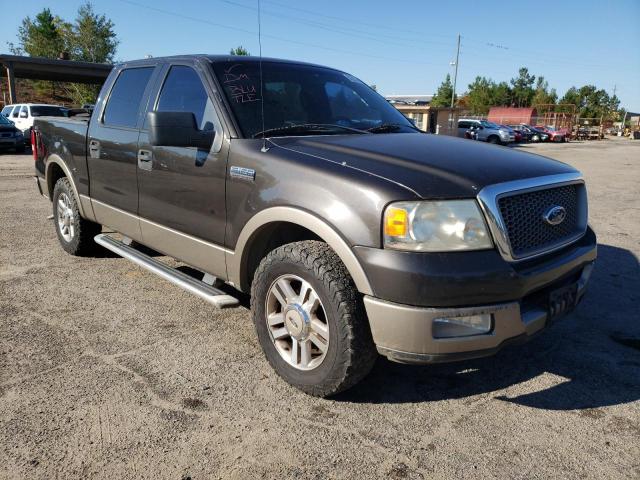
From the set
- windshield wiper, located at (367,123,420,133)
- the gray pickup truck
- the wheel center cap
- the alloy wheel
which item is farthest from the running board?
windshield wiper, located at (367,123,420,133)

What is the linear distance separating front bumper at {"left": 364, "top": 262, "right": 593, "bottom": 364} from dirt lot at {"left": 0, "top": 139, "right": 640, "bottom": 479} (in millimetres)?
426

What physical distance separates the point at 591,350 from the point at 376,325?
1.90 metres

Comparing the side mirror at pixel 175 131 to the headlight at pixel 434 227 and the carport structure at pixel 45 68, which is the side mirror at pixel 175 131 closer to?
the headlight at pixel 434 227

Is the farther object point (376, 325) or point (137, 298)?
point (137, 298)

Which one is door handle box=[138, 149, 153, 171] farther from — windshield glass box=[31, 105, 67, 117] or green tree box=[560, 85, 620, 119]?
green tree box=[560, 85, 620, 119]

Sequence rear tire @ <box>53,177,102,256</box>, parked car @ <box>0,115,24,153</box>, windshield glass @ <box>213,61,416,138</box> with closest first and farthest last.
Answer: windshield glass @ <box>213,61,416,138</box> < rear tire @ <box>53,177,102,256</box> < parked car @ <box>0,115,24,153</box>

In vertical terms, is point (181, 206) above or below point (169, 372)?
above

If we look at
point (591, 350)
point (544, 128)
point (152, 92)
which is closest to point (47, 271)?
point (152, 92)

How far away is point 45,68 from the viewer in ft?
77.6

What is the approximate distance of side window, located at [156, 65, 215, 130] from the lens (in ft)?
11.1

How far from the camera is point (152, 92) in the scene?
3.97 m

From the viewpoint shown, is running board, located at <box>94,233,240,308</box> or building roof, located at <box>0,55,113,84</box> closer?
running board, located at <box>94,233,240,308</box>

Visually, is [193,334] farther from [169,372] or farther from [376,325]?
[376,325]

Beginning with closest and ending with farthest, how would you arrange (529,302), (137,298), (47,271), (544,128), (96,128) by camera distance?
(529,302) → (137,298) → (96,128) → (47,271) → (544,128)
